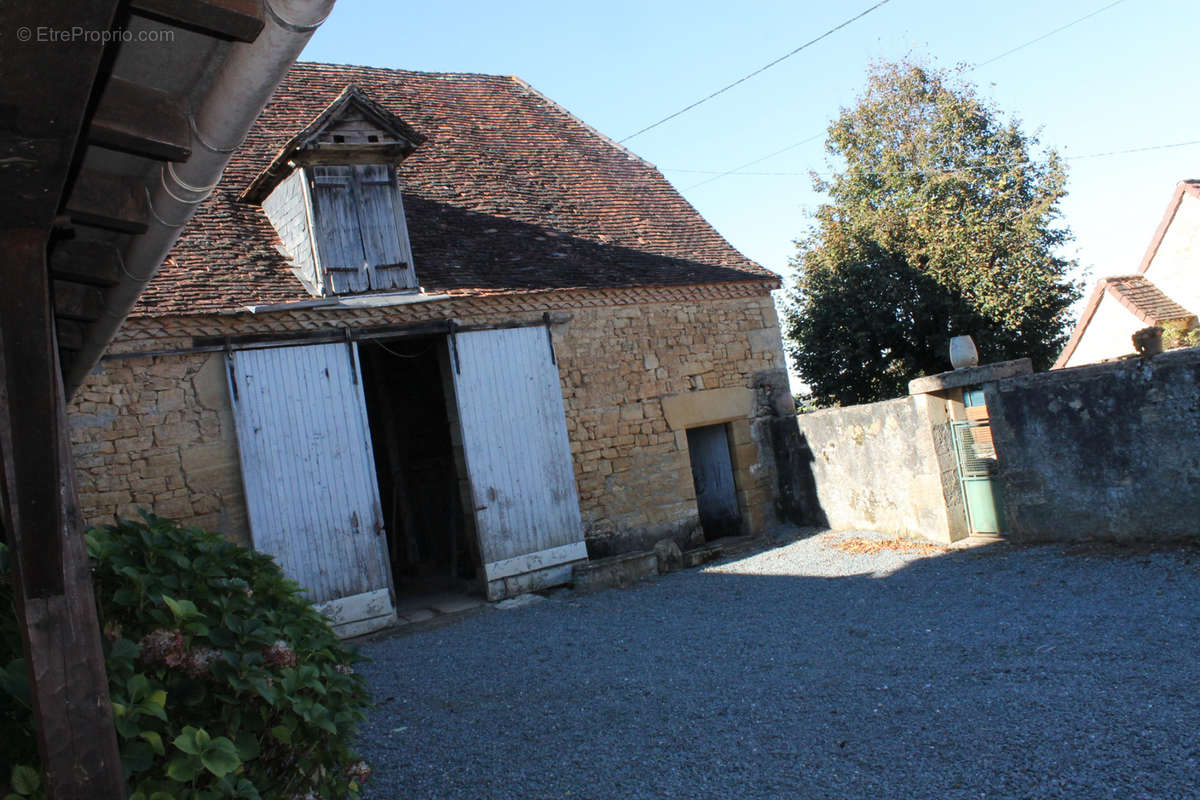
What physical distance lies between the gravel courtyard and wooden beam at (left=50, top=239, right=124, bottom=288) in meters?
2.67

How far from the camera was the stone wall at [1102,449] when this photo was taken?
6645mm

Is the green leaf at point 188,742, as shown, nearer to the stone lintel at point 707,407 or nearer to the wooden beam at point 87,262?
the wooden beam at point 87,262

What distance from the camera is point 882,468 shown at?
9.52 metres

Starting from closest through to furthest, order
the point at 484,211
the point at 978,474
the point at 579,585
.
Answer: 1. the point at 978,474
2. the point at 579,585
3. the point at 484,211

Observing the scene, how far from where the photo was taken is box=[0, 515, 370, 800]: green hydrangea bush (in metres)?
2.31

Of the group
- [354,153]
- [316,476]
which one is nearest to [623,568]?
[316,476]

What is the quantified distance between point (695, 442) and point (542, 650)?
543 cm

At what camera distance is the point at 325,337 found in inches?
329

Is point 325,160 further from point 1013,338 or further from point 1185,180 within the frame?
point 1185,180

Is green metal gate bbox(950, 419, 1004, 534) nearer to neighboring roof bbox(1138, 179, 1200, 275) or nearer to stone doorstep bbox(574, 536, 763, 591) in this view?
stone doorstep bbox(574, 536, 763, 591)

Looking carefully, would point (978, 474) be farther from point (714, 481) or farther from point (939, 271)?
point (939, 271)

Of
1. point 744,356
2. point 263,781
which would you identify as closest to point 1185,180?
point 744,356

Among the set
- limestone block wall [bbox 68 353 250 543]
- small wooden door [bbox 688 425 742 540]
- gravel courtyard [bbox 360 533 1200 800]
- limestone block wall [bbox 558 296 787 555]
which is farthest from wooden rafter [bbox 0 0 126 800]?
small wooden door [bbox 688 425 742 540]

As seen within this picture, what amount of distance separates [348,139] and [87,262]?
5992 millimetres
